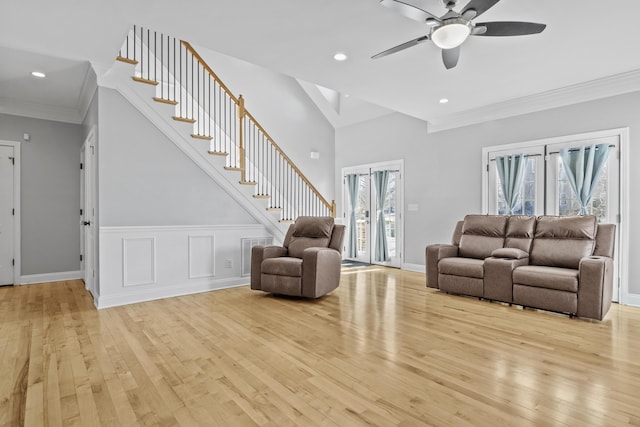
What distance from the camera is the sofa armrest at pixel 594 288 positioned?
3.42 m

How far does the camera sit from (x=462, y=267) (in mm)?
4469

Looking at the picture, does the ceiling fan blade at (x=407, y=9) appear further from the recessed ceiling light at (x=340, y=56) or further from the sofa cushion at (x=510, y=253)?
the sofa cushion at (x=510, y=253)

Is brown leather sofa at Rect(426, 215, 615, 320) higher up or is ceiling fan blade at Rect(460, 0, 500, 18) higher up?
ceiling fan blade at Rect(460, 0, 500, 18)

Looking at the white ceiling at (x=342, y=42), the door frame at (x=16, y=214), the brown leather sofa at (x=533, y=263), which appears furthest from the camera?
the door frame at (x=16, y=214)

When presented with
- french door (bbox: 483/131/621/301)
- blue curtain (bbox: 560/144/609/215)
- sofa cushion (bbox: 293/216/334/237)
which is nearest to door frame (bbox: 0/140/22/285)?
sofa cushion (bbox: 293/216/334/237)

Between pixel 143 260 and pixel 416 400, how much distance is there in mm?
3604

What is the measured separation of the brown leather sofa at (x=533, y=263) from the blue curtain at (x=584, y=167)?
1.72 ft

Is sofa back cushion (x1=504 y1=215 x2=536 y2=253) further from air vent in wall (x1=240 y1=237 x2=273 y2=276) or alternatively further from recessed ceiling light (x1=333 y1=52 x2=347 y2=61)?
air vent in wall (x1=240 y1=237 x2=273 y2=276)

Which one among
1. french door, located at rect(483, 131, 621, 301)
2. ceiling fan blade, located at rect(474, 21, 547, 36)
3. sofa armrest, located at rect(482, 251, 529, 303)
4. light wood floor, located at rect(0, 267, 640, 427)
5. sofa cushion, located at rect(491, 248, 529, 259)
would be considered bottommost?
light wood floor, located at rect(0, 267, 640, 427)

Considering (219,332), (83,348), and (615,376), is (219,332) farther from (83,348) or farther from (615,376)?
(615,376)

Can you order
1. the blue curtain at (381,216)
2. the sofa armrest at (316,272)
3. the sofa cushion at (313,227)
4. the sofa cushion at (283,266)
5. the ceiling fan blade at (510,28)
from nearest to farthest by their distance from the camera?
1. the ceiling fan blade at (510,28)
2. the sofa armrest at (316,272)
3. the sofa cushion at (283,266)
4. the sofa cushion at (313,227)
5. the blue curtain at (381,216)

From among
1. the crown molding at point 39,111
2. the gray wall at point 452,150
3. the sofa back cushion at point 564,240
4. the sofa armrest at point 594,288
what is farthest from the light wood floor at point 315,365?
the crown molding at point 39,111

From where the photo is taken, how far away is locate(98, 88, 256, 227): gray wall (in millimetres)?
4027

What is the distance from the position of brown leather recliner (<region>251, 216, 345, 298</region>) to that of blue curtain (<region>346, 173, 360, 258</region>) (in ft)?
9.50
